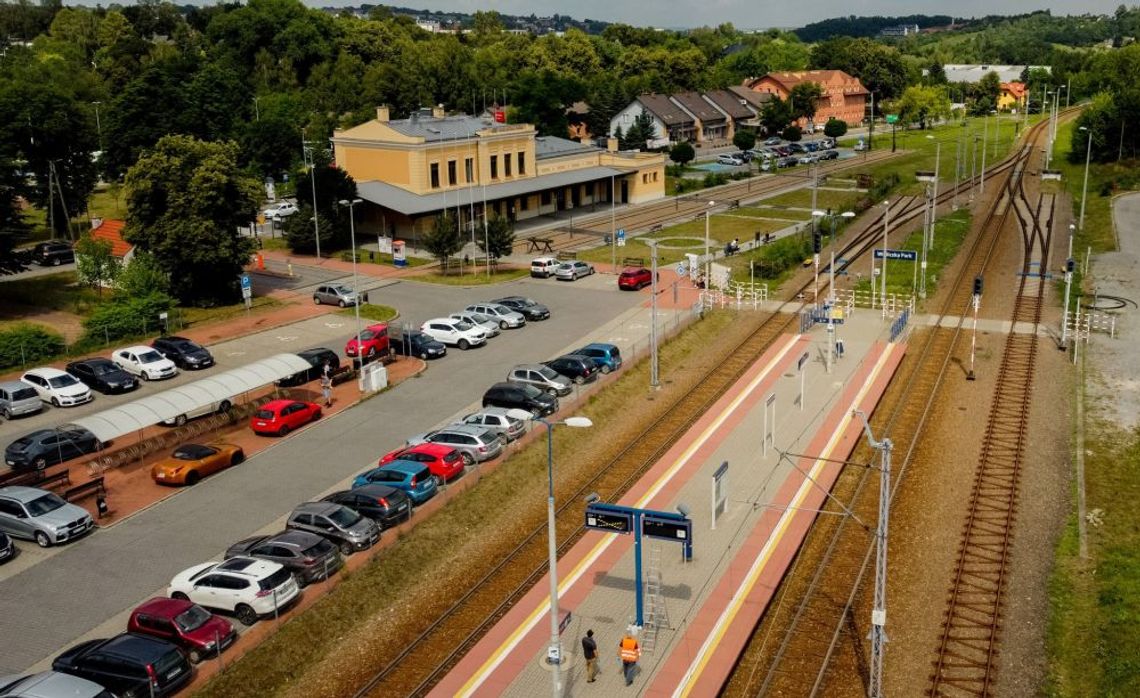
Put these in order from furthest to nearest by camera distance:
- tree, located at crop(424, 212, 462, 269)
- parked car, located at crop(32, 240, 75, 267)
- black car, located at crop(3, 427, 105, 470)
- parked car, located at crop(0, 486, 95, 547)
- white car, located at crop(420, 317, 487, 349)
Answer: parked car, located at crop(32, 240, 75, 267) → tree, located at crop(424, 212, 462, 269) → white car, located at crop(420, 317, 487, 349) → black car, located at crop(3, 427, 105, 470) → parked car, located at crop(0, 486, 95, 547)

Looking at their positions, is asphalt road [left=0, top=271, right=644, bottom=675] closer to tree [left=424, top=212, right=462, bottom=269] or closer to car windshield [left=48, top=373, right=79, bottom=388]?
car windshield [left=48, top=373, right=79, bottom=388]

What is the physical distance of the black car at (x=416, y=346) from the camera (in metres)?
43.0

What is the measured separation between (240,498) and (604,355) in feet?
52.4

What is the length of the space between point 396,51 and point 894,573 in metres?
144

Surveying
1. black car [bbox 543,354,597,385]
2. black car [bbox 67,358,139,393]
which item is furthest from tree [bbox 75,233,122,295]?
black car [bbox 543,354,597,385]

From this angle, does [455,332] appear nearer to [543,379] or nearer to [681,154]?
[543,379]

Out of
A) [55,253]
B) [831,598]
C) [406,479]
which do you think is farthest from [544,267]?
[831,598]

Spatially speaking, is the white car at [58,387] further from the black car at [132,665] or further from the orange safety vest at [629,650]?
the orange safety vest at [629,650]

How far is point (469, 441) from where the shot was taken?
3197 centimetres

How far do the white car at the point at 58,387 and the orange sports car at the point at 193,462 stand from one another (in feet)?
26.2

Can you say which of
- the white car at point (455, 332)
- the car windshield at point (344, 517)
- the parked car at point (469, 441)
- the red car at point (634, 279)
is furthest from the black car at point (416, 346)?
the car windshield at point (344, 517)

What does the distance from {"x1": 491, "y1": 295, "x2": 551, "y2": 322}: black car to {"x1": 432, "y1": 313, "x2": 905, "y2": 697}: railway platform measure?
13.1m

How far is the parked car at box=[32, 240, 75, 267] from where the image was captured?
206ft

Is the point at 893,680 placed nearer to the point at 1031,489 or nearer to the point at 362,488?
the point at 1031,489
